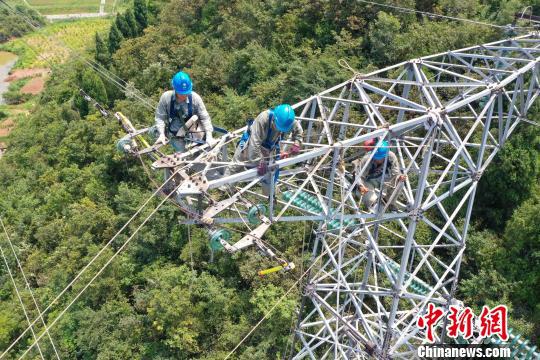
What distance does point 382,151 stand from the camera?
13.9 metres

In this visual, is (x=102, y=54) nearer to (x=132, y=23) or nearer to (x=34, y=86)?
(x=132, y=23)

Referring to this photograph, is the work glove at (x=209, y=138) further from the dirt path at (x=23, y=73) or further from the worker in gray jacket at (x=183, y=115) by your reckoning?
the dirt path at (x=23, y=73)

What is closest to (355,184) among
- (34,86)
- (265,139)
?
(265,139)

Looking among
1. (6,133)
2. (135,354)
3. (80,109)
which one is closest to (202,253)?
(135,354)

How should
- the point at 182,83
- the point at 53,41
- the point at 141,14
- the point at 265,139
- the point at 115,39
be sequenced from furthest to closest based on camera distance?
the point at 53,41, the point at 141,14, the point at 115,39, the point at 182,83, the point at 265,139

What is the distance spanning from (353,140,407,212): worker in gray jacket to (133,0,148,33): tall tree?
4663 cm

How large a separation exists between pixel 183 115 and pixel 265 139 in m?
3.16

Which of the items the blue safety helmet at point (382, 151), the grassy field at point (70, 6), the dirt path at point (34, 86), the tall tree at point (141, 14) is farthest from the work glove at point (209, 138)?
the grassy field at point (70, 6)

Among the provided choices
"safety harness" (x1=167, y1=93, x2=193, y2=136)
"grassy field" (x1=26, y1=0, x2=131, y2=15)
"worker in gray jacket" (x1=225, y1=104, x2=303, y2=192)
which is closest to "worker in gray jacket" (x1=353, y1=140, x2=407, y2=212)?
"worker in gray jacket" (x1=225, y1=104, x2=303, y2=192)

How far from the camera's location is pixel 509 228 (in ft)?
71.5

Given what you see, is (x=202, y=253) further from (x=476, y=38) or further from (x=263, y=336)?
(x=476, y=38)

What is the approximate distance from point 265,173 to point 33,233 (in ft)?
108

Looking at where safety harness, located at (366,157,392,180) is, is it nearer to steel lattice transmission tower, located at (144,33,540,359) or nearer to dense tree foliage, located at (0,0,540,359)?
steel lattice transmission tower, located at (144,33,540,359)

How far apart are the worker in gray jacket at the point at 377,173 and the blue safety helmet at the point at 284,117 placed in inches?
105
